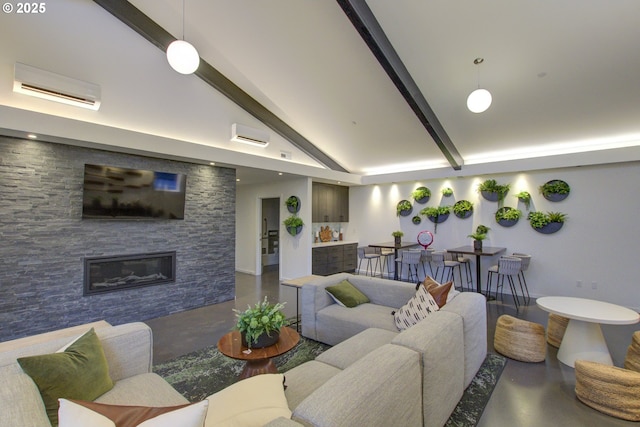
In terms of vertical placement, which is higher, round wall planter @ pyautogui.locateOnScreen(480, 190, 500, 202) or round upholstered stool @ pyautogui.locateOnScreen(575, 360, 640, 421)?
round wall planter @ pyautogui.locateOnScreen(480, 190, 500, 202)

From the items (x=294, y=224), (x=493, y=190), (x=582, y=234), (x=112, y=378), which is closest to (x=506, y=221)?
(x=493, y=190)

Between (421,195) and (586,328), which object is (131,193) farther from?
(421,195)

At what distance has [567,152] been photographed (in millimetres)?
5297

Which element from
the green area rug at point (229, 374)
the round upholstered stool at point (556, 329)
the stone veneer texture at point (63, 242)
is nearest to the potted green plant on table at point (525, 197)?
the round upholstered stool at point (556, 329)

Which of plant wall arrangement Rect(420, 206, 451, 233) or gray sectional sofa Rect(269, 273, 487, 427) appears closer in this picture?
gray sectional sofa Rect(269, 273, 487, 427)

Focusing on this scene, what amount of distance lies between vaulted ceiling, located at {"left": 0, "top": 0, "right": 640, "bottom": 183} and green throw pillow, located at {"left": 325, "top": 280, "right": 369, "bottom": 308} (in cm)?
279

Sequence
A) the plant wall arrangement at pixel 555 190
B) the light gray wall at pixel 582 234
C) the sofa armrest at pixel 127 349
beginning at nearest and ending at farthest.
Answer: the sofa armrest at pixel 127 349
the light gray wall at pixel 582 234
the plant wall arrangement at pixel 555 190

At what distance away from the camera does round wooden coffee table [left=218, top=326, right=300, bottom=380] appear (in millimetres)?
2137

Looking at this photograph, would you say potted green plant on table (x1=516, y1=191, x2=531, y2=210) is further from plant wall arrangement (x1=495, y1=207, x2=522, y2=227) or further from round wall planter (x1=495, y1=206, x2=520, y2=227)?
round wall planter (x1=495, y1=206, x2=520, y2=227)

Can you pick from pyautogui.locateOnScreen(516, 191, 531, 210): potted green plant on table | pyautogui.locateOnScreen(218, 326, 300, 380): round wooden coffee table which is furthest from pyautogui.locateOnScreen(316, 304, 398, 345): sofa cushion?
pyautogui.locateOnScreen(516, 191, 531, 210): potted green plant on table

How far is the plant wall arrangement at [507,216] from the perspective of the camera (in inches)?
229

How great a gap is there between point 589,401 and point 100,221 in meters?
5.55

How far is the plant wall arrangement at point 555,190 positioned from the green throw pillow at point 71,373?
6.90 meters

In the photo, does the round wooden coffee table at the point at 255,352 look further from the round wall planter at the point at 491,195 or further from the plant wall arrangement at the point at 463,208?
the round wall planter at the point at 491,195
